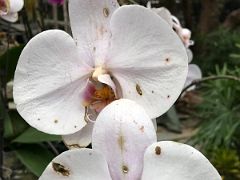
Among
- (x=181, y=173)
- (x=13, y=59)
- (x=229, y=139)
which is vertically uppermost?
(x=181, y=173)

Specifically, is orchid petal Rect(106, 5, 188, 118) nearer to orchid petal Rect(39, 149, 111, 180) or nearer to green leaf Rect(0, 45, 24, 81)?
orchid petal Rect(39, 149, 111, 180)

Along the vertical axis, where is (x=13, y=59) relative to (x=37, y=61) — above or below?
below

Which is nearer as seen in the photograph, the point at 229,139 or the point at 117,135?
the point at 117,135

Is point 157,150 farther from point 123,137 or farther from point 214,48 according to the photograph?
point 214,48

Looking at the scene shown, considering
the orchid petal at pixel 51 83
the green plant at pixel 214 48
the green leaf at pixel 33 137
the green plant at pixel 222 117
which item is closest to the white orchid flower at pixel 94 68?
the orchid petal at pixel 51 83

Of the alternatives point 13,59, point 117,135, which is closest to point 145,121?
point 117,135

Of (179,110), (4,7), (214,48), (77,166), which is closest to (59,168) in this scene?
(77,166)

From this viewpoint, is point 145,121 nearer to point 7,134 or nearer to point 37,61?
point 37,61
